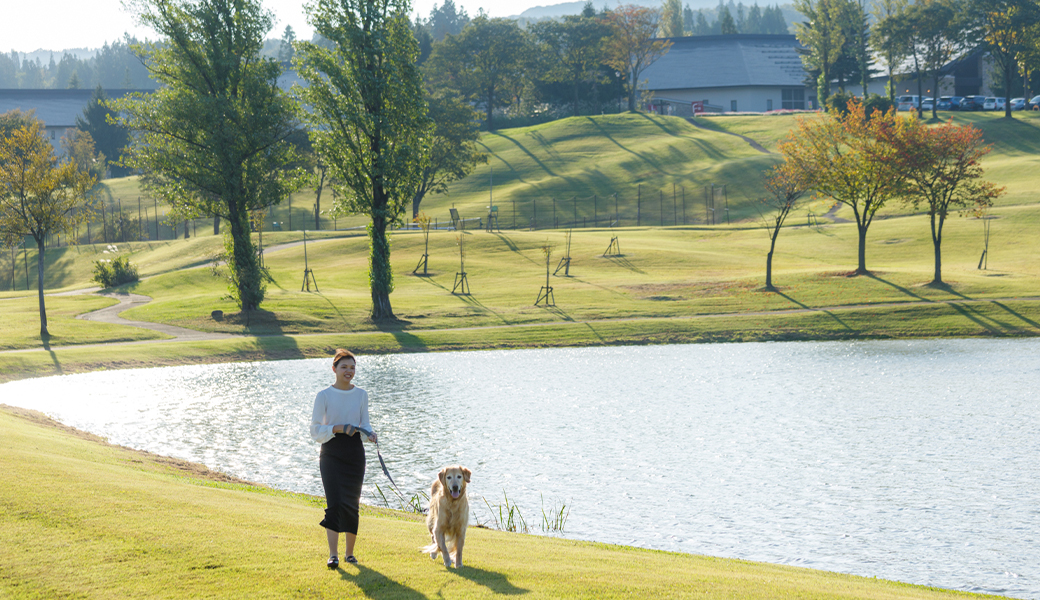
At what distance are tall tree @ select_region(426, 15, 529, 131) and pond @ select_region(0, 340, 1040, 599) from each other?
113 m

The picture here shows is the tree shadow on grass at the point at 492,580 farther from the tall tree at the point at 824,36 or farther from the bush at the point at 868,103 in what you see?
the tall tree at the point at 824,36

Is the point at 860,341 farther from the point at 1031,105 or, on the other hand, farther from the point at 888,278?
the point at 1031,105

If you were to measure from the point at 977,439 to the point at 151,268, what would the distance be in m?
72.6

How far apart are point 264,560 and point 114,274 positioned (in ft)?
219

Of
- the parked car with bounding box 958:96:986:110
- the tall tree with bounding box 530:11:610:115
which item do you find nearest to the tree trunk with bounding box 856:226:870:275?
the parked car with bounding box 958:96:986:110

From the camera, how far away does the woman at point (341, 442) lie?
427 inches

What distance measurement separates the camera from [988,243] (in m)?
70.6

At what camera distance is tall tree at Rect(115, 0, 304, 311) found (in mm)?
49125

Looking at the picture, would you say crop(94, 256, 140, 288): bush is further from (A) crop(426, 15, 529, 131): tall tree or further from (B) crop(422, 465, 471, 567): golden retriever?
(A) crop(426, 15, 529, 131): tall tree

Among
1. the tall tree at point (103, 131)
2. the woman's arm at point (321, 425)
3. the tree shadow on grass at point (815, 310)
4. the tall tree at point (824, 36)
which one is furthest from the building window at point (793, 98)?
the woman's arm at point (321, 425)

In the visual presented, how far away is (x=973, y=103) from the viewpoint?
4985 inches

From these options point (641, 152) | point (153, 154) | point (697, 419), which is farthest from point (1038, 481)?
point (641, 152)

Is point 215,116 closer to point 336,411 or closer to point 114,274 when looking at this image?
point 114,274

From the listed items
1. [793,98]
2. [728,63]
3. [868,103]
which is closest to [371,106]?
[868,103]
